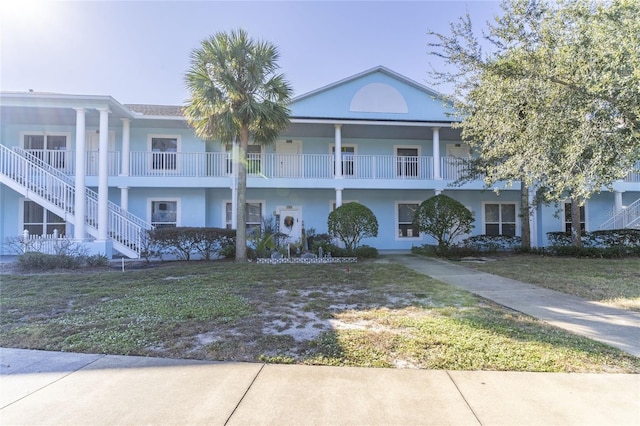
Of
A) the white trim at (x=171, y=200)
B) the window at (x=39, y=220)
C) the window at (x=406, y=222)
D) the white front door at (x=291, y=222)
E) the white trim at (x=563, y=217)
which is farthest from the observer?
the white trim at (x=563, y=217)

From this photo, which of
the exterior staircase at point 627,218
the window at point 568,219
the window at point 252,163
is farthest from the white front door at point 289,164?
the exterior staircase at point 627,218

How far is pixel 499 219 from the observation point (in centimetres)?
1775

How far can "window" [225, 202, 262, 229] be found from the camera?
16.3m

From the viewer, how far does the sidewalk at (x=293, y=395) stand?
2861 millimetres

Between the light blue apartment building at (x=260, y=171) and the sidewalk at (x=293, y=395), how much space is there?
1008 centimetres

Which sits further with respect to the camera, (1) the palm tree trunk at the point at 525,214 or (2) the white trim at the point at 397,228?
(2) the white trim at the point at 397,228

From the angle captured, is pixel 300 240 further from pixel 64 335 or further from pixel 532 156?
pixel 64 335

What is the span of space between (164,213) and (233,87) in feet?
25.1

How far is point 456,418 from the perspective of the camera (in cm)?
286

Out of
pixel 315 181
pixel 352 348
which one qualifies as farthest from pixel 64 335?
pixel 315 181

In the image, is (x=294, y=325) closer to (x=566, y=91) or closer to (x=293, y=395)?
(x=293, y=395)

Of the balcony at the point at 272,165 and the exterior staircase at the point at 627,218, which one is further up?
the balcony at the point at 272,165

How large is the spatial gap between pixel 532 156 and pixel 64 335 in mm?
9521

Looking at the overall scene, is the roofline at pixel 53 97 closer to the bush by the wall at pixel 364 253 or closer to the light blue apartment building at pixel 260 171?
the light blue apartment building at pixel 260 171
